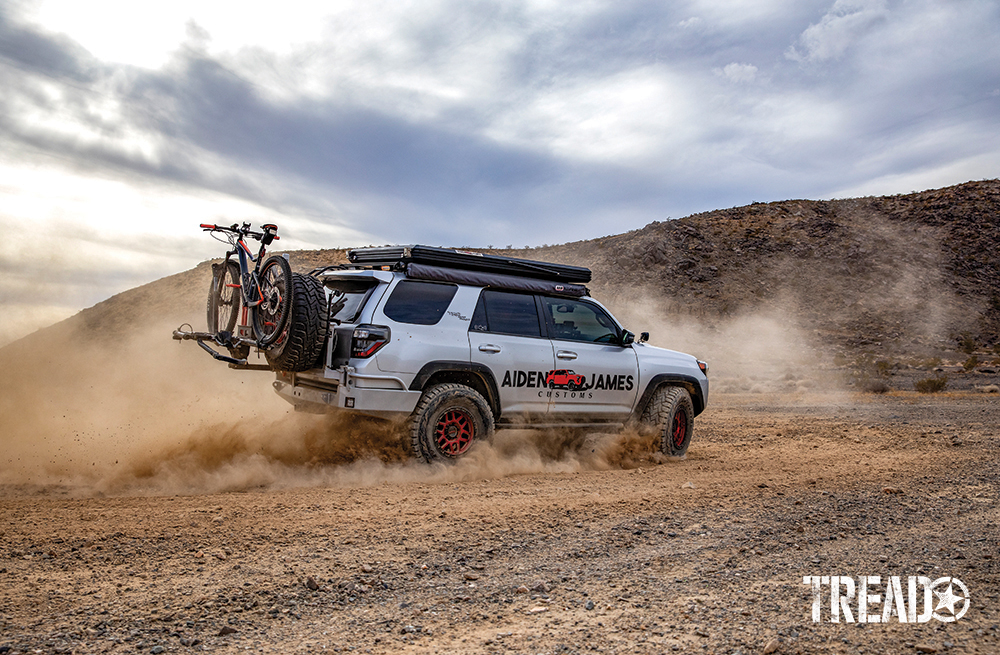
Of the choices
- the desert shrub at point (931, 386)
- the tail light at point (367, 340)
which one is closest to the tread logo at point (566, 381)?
the tail light at point (367, 340)

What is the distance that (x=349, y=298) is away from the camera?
6.90 metres

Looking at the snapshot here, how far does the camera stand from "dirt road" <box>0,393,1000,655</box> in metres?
3.03

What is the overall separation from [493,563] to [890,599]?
6.83ft

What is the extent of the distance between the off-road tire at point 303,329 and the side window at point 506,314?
1509 mm

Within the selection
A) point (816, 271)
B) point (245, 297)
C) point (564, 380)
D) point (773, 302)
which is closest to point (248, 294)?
point (245, 297)

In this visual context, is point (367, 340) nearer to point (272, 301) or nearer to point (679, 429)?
point (272, 301)

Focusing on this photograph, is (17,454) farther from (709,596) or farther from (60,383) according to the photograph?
(709,596)

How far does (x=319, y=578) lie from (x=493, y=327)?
12.8ft

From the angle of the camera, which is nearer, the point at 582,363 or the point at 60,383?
the point at 582,363

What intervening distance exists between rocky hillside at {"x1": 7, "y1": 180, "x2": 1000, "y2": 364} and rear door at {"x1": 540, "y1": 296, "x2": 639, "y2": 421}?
98.6 ft

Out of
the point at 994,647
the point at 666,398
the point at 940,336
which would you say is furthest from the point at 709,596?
the point at 940,336

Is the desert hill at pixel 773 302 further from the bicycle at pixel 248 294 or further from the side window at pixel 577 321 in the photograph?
the side window at pixel 577 321

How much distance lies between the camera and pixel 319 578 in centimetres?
363

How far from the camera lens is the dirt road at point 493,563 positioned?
3027 millimetres
